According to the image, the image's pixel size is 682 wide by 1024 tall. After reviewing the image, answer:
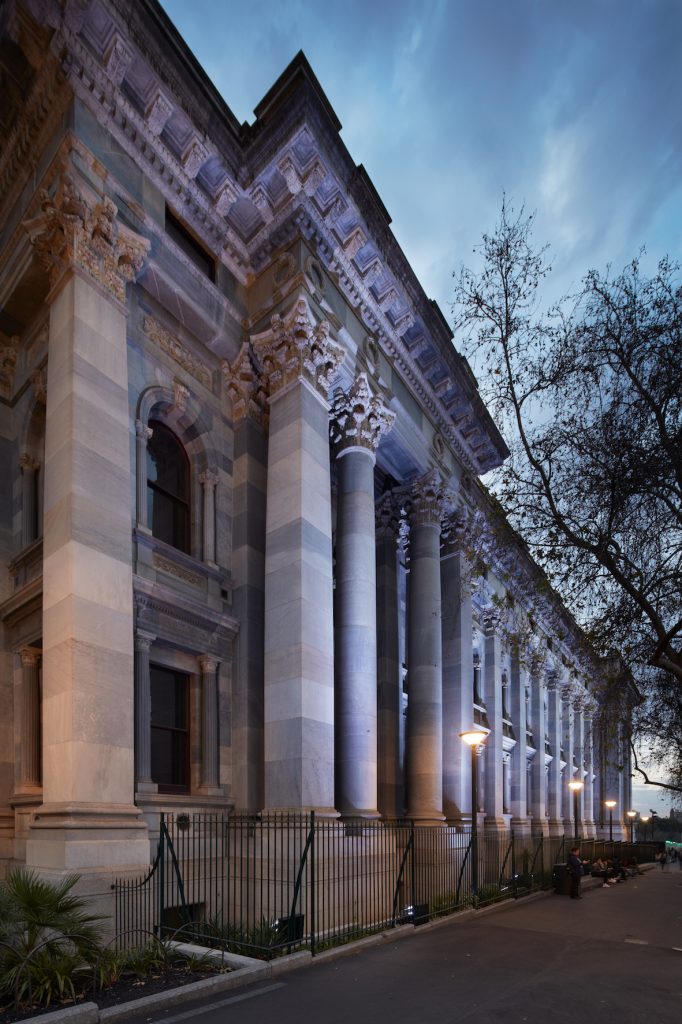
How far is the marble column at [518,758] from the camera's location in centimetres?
3406

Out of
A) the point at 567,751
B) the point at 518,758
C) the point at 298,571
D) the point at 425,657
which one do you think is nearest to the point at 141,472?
the point at 298,571

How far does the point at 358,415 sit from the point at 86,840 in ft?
37.1

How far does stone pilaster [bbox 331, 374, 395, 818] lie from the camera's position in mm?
15484

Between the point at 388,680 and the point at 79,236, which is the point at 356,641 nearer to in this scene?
the point at 388,680

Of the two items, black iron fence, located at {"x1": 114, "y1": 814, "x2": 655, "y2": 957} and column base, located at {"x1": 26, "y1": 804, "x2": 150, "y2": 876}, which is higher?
column base, located at {"x1": 26, "y1": 804, "x2": 150, "y2": 876}

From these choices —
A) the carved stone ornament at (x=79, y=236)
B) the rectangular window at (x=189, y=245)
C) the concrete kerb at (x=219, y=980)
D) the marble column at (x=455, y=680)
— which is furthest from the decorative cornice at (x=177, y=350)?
the concrete kerb at (x=219, y=980)

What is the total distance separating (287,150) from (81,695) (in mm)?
11731

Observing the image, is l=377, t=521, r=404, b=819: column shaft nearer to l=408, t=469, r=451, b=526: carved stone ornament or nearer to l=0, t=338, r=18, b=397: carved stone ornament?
l=408, t=469, r=451, b=526: carved stone ornament

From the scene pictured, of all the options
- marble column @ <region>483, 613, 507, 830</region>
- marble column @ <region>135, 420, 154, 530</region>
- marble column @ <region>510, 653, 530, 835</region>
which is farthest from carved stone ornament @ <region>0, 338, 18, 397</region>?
marble column @ <region>510, 653, 530, 835</region>

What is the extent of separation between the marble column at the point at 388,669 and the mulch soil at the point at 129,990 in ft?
39.0

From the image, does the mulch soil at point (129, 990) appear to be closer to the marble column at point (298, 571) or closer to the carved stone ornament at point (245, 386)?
the marble column at point (298, 571)

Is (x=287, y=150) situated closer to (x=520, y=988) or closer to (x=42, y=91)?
(x=42, y=91)

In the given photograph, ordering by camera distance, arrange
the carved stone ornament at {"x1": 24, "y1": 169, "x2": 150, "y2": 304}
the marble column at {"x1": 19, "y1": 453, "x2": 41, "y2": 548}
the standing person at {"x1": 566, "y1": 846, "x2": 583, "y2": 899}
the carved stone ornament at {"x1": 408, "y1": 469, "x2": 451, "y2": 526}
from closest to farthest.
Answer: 1. the carved stone ornament at {"x1": 24, "y1": 169, "x2": 150, "y2": 304}
2. the marble column at {"x1": 19, "y1": 453, "x2": 41, "y2": 548}
3. the standing person at {"x1": 566, "y1": 846, "x2": 583, "y2": 899}
4. the carved stone ornament at {"x1": 408, "y1": 469, "x2": 451, "y2": 526}

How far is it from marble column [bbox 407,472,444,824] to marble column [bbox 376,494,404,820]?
724 mm
